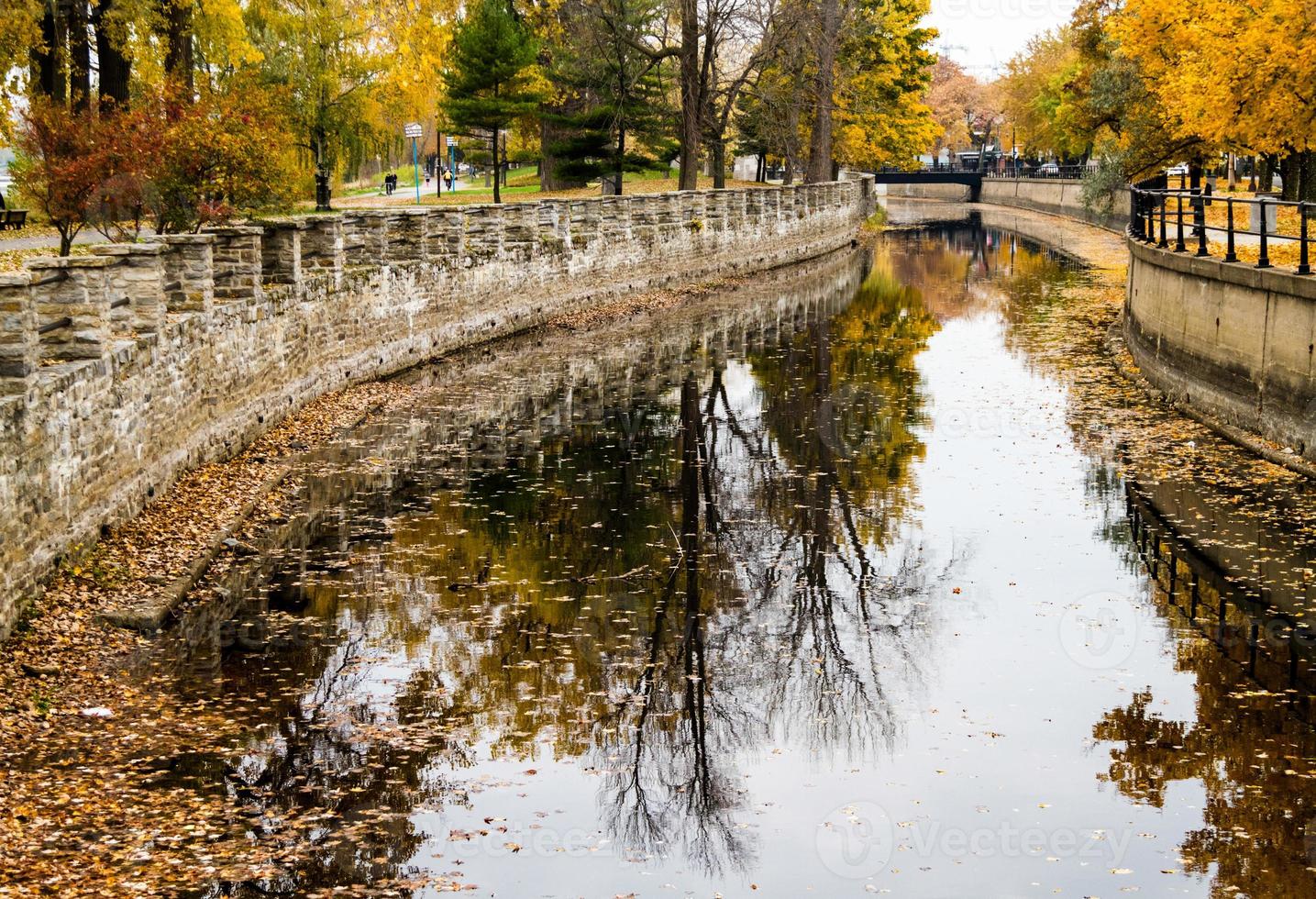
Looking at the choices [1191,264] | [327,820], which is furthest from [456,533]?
[1191,264]

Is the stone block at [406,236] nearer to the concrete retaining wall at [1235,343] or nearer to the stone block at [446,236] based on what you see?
the stone block at [446,236]

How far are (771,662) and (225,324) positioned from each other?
981 centimetres

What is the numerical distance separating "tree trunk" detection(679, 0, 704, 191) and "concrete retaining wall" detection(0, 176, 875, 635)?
8261mm

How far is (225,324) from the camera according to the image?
18.6 meters

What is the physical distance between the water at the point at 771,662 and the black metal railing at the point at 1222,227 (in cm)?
255

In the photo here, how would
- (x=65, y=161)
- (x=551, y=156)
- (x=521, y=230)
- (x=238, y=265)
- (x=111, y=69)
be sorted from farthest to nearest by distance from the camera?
(x=551, y=156) < (x=111, y=69) < (x=521, y=230) < (x=65, y=161) < (x=238, y=265)

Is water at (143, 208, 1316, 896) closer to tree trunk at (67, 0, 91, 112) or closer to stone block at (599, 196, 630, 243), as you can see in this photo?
stone block at (599, 196, 630, 243)

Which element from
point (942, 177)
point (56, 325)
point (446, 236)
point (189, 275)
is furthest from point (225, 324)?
point (942, 177)

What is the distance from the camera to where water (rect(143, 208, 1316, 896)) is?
8.66 meters

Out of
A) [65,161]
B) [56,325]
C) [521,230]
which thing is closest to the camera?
[56,325]

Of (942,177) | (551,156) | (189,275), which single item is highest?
(942,177)

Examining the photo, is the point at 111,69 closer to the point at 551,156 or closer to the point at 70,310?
the point at 70,310

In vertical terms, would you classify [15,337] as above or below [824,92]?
below

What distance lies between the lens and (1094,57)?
49.3 metres
